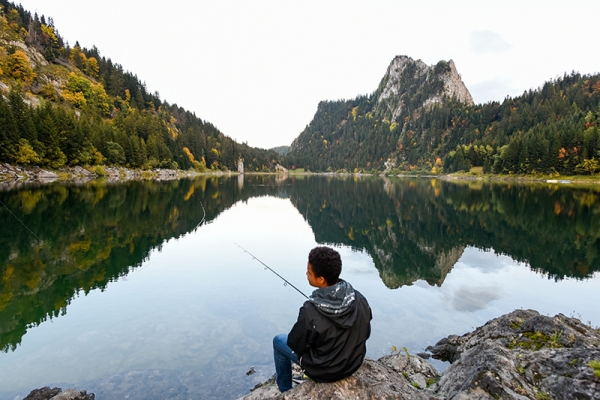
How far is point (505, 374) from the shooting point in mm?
4512

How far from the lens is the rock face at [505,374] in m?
3.98

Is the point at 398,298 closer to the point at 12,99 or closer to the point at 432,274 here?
the point at 432,274

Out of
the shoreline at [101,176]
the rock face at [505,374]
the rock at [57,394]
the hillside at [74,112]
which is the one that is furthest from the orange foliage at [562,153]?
the hillside at [74,112]

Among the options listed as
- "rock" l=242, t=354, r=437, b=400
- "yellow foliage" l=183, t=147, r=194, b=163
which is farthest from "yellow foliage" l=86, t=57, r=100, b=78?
"rock" l=242, t=354, r=437, b=400

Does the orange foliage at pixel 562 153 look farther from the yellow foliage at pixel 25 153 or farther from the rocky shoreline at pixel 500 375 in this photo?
the yellow foliage at pixel 25 153

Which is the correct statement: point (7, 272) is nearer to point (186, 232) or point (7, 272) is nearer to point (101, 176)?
point (186, 232)

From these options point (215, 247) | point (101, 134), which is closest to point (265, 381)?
point (215, 247)

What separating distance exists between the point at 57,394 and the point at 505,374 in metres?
7.81

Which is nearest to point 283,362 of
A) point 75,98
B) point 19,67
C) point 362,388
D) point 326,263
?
point 362,388

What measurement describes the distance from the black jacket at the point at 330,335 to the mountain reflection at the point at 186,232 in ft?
28.2

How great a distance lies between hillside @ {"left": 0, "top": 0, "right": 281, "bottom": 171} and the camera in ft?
194

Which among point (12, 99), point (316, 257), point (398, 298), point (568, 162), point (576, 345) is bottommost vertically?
point (398, 298)

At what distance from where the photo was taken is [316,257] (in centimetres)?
397

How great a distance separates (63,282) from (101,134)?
7876 cm
